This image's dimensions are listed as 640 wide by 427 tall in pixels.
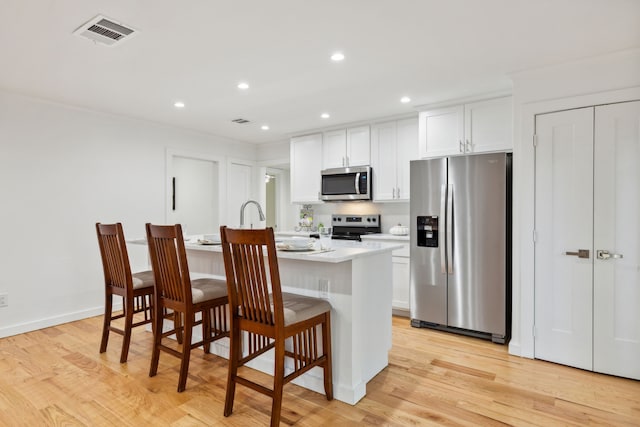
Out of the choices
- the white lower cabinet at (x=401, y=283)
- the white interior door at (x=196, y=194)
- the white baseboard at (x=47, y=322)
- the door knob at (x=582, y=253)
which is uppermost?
the white interior door at (x=196, y=194)

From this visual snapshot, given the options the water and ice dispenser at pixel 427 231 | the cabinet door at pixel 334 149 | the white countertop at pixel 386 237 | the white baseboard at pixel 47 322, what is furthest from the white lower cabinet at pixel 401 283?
the white baseboard at pixel 47 322

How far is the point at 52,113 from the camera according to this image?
3.81 m

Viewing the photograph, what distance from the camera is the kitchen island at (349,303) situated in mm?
2209

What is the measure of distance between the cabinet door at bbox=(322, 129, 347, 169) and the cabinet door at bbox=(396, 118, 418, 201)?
2.52ft

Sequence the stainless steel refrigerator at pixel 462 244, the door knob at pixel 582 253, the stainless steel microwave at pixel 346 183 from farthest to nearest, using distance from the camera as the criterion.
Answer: the stainless steel microwave at pixel 346 183 < the stainless steel refrigerator at pixel 462 244 < the door knob at pixel 582 253

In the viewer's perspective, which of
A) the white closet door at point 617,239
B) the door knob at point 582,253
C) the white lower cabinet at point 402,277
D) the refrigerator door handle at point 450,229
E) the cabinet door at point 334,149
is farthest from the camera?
the cabinet door at point 334,149

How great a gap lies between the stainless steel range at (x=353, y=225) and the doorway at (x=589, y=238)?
2245 millimetres

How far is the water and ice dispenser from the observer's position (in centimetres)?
356

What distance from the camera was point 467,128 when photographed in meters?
3.66

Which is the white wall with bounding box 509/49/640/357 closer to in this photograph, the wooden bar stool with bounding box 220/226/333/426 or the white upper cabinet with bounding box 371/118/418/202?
the white upper cabinet with bounding box 371/118/418/202

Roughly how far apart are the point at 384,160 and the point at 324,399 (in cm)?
299

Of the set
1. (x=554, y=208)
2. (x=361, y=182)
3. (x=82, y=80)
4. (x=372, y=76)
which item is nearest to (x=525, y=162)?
(x=554, y=208)

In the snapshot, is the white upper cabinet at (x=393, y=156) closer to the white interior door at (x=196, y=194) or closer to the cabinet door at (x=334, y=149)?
the cabinet door at (x=334, y=149)

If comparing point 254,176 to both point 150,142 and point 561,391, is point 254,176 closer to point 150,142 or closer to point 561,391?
point 150,142
